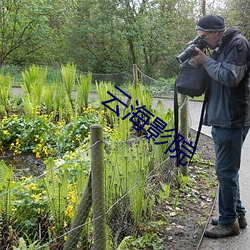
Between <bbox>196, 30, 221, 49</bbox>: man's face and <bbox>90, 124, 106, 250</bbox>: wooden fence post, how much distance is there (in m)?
1.29

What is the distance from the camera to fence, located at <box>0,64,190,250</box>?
2447 millimetres

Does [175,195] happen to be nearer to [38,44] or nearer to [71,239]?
[71,239]

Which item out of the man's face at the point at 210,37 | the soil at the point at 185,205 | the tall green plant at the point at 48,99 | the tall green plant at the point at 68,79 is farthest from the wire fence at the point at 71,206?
the tall green plant at the point at 68,79

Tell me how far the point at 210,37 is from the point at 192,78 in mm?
361

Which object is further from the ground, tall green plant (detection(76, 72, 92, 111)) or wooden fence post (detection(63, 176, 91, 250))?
tall green plant (detection(76, 72, 92, 111))

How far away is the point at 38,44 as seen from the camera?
17.5 m

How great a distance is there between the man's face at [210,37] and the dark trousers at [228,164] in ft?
2.28

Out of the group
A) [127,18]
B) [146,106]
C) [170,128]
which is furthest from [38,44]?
[170,128]

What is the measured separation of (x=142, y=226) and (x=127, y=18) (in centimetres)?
1359

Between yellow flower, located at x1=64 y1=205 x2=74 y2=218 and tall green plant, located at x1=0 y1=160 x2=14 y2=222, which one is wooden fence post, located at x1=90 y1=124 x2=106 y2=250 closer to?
yellow flower, located at x1=64 y1=205 x2=74 y2=218

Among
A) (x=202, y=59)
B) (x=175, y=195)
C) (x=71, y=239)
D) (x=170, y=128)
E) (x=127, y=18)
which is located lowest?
(x=175, y=195)

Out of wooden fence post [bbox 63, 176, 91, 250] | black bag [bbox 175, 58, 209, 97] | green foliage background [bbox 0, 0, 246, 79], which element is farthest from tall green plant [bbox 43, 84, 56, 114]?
green foliage background [bbox 0, 0, 246, 79]

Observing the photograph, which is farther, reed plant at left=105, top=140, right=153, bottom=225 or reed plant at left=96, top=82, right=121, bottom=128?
reed plant at left=96, top=82, right=121, bottom=128

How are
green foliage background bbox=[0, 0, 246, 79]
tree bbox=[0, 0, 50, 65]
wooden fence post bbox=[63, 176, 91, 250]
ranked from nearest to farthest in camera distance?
1. wooden fence post bbox=[63, 176, 91, 250]
2. tree bbox=[0, 0, 50, 65]
3. green foliage background bbox=[0, 0, 246, 79]
